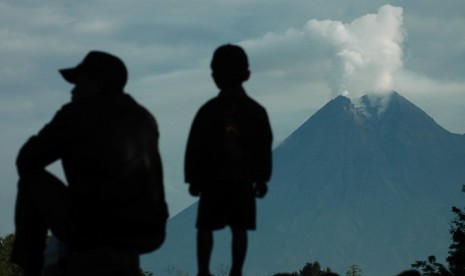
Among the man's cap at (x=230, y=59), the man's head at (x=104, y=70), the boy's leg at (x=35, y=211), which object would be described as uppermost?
the man's cap at (x=230, y=59)

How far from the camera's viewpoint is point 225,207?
8.12m

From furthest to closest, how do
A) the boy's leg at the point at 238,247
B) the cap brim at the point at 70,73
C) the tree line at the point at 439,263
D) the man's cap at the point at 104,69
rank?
1. the tree line at the point at 439,263
2. the boy's leg at the point at 238,247
3. the cap brim at the point at 70,73
4. the man's cap at the point at 104,69

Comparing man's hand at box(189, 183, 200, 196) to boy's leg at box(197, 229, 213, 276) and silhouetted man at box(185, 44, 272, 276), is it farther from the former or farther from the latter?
boy's leg at box(197, 229, 213, 276)

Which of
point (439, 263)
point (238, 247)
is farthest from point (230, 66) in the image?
point (439, 263)

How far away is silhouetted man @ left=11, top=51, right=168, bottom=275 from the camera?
6648mm

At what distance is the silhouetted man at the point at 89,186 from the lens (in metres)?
6.65

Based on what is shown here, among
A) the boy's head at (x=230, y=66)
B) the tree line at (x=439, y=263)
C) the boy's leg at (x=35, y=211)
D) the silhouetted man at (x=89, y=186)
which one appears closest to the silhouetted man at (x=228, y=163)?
the boy's head at (x=230, y=66)

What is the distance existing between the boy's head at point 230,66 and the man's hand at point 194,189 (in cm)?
95

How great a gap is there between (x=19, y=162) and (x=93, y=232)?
2.25ft

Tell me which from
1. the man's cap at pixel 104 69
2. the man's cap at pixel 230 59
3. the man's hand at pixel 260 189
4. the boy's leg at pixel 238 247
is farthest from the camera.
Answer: the man's cap at pixel 230 59

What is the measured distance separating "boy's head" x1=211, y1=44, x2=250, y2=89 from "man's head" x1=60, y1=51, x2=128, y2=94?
5.24 ft

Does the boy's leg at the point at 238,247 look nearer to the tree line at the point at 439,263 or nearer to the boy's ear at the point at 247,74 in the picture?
the boy's ear at the point at 247,74

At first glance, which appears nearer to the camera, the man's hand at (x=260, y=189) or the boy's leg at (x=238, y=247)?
the boy's leg at (x=238, y=247)

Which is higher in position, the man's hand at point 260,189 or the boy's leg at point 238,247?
the man's hand at point 260,189
